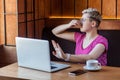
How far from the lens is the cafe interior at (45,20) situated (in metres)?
3.27

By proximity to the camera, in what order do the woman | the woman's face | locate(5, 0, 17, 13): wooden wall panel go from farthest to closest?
locate(5, 0, 17, 13): wooden wall panel → the woman's face → the woman

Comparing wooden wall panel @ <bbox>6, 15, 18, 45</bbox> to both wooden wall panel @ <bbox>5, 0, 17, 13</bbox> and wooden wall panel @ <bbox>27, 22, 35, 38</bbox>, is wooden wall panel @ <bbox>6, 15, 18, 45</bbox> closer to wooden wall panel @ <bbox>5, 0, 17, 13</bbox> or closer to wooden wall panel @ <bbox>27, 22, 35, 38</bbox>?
wooden wall panel @ <bbox>5, 0, 17, 13</bbox>

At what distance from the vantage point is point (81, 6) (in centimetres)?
370

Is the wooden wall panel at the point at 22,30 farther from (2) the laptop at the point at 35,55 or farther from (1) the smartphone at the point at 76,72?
(1) the smartphone at the point at 76,72

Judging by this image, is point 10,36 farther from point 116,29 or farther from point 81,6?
point 116,29

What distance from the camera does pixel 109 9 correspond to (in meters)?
3.54

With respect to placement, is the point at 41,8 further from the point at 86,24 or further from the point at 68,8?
the point at 86,24

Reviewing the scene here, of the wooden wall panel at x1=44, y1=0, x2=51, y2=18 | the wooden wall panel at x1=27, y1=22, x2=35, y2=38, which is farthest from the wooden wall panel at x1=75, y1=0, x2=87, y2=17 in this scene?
the wooden wall panel at x1=27, y1=22, x2=35, y2=38

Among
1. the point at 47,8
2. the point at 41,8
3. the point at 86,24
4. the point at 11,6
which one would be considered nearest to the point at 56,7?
the point at 47,8

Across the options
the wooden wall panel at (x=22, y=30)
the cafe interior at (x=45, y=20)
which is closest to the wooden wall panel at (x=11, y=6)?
the cafe interior at (x=45, y=20)

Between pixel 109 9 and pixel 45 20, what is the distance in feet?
2.86

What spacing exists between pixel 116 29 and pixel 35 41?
1.48 meters

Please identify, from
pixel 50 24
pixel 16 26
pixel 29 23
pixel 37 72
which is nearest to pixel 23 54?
pixel 37 72

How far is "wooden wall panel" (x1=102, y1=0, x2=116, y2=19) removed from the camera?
351 cm
